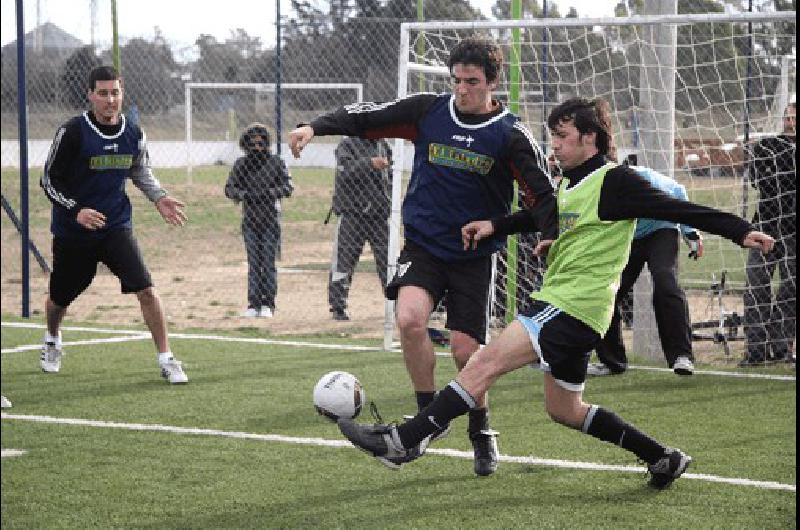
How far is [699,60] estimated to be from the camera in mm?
10867

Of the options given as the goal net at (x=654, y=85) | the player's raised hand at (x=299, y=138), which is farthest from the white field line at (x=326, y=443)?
the goal net at (x=654, y=85)

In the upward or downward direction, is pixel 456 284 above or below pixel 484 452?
above

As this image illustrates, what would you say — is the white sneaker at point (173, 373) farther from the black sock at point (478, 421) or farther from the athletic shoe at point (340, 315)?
the athletic shoe at point (340, 315)

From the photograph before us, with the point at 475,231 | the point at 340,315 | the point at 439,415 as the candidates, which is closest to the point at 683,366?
the point at 475,231

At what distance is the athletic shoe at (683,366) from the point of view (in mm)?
8242

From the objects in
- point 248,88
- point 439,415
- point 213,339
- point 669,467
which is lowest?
point 213,339

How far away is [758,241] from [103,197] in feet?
16.7

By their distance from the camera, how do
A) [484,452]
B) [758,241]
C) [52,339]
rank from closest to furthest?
[758,241], [484,452], [52,339]

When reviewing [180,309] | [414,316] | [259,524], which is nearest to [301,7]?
[180,309]

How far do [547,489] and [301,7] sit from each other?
1335 centimetres

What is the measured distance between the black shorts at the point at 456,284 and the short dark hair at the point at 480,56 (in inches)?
35.3

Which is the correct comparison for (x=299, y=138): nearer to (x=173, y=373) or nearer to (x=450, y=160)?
(x=450, y=160)

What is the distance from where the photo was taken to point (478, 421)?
605 cm

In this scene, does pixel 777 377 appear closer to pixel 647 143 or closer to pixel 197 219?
pixel 647 143
